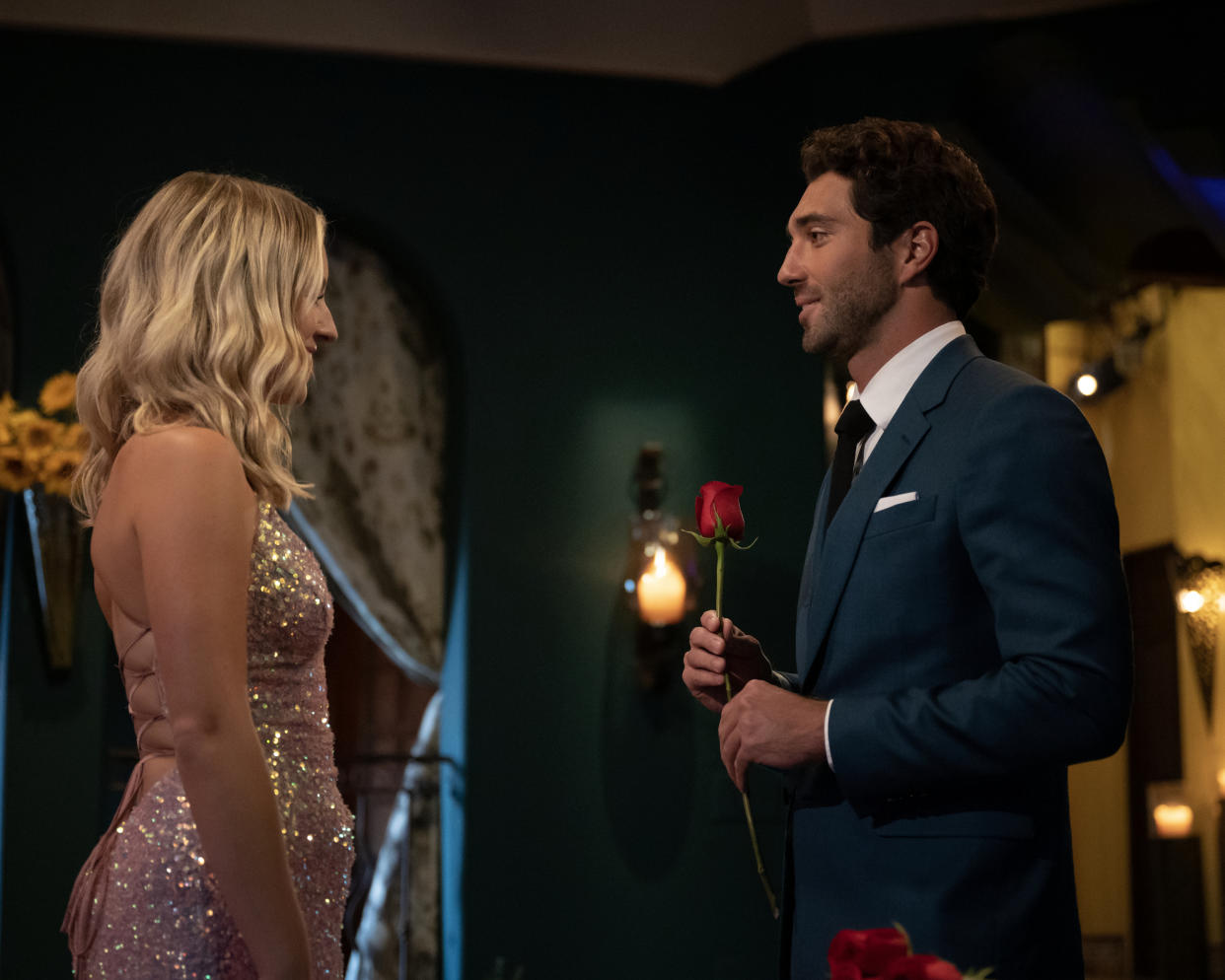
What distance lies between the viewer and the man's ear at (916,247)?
179 cm

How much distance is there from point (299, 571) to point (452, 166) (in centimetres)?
371

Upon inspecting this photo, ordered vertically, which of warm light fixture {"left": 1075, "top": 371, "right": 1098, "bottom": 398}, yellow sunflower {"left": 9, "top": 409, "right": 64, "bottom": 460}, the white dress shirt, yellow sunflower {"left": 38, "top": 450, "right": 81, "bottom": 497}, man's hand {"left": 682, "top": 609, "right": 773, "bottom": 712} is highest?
warm light fixture {"left": 1075, "top": 371, "right": 1098, "bottom": 398}

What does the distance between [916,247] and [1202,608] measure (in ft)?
13.2

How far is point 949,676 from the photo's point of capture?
151cm

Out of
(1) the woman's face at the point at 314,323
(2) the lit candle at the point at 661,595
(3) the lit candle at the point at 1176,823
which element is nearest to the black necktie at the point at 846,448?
(1) the woman's face at the point at 314,323

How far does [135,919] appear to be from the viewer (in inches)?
55.8

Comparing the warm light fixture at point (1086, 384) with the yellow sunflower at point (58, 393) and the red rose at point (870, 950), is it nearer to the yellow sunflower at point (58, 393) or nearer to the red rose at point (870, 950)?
the yellow sunflower at point (58, 393)

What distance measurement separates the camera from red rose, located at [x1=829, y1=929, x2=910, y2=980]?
867mm

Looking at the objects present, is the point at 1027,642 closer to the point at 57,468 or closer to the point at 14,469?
the point at 57,468

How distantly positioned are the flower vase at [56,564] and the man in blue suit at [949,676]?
3.15 meters

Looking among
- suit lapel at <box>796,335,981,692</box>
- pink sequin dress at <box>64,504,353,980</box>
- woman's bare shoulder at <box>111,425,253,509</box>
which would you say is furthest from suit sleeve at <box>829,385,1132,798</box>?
woman's bare shoulder at <box>111,425,253,509</box>

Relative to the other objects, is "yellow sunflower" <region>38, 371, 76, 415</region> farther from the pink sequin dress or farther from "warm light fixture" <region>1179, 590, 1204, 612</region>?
"warm light fixture" <region>1179, 590, 1204, 612</region>

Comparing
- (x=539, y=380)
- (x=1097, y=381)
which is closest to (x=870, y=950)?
(x=539, y=380)

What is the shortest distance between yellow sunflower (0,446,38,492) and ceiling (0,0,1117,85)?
1.80 metres
